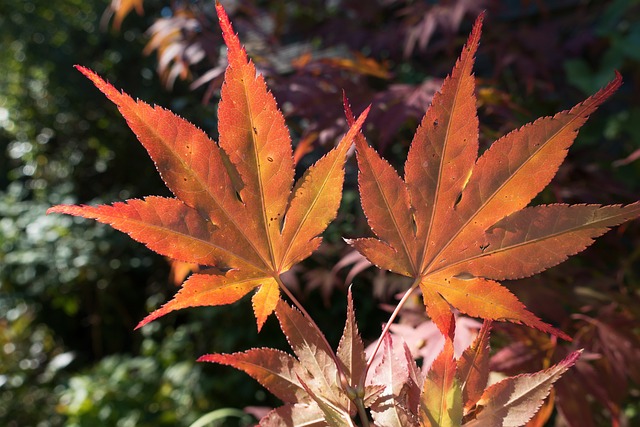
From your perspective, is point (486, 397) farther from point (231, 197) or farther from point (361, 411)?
point (231, 197)

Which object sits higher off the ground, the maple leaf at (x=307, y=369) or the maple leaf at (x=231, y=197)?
the maple leaf at (x=231, y=197)

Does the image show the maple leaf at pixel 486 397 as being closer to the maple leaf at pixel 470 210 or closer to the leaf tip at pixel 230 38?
the maple leaf at pixel 470 210

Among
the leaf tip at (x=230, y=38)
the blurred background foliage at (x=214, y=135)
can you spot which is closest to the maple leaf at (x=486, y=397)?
the leaf tip at (x=230, y=38)

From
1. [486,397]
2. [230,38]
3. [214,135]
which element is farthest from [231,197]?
[214,135]

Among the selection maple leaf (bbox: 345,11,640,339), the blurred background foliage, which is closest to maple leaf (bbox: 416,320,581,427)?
maple leaf (bbox: 345,11,640,339)

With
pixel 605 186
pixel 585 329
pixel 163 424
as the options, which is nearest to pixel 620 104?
pixel 605 186

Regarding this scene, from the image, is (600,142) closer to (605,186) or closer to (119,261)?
(605,186)
